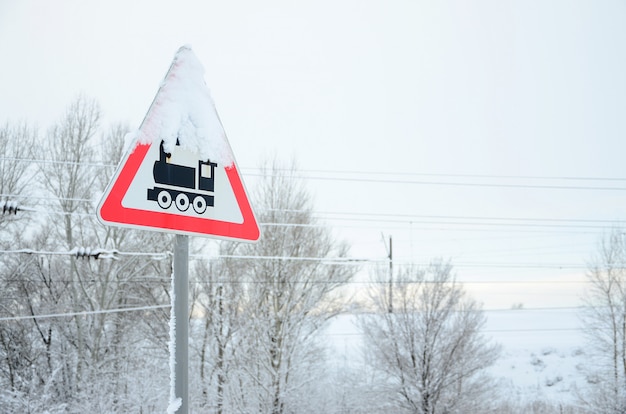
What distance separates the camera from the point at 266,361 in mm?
19109

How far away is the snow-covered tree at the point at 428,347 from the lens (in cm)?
1694

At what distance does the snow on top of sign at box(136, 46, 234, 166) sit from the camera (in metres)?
1.67

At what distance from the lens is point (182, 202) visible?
5.46 feet

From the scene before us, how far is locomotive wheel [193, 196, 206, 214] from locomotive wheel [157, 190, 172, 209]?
9cm

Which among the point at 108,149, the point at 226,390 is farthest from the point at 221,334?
the point at 108,149

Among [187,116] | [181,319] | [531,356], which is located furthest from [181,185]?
[531,356]

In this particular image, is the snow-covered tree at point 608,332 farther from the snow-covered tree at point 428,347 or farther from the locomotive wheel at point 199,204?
the locomotive wheel at point 199,204

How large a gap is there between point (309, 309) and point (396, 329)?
3582mm

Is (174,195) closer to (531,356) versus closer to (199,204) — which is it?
(199,204)

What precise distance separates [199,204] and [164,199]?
0.40 feet

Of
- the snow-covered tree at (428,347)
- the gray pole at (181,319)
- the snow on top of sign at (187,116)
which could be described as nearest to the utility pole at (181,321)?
the gray pole at (181,319)

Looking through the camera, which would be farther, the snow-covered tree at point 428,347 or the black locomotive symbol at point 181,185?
the snow-covered tree at point 428,347

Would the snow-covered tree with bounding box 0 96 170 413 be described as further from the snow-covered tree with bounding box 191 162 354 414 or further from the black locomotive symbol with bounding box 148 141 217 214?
the black locomotive symbol with bounding box 148 141 217 214

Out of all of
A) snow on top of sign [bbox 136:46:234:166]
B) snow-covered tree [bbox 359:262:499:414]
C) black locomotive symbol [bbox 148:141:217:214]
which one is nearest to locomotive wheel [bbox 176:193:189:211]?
black locomotive symbol [bbox 148:141:217:214]
